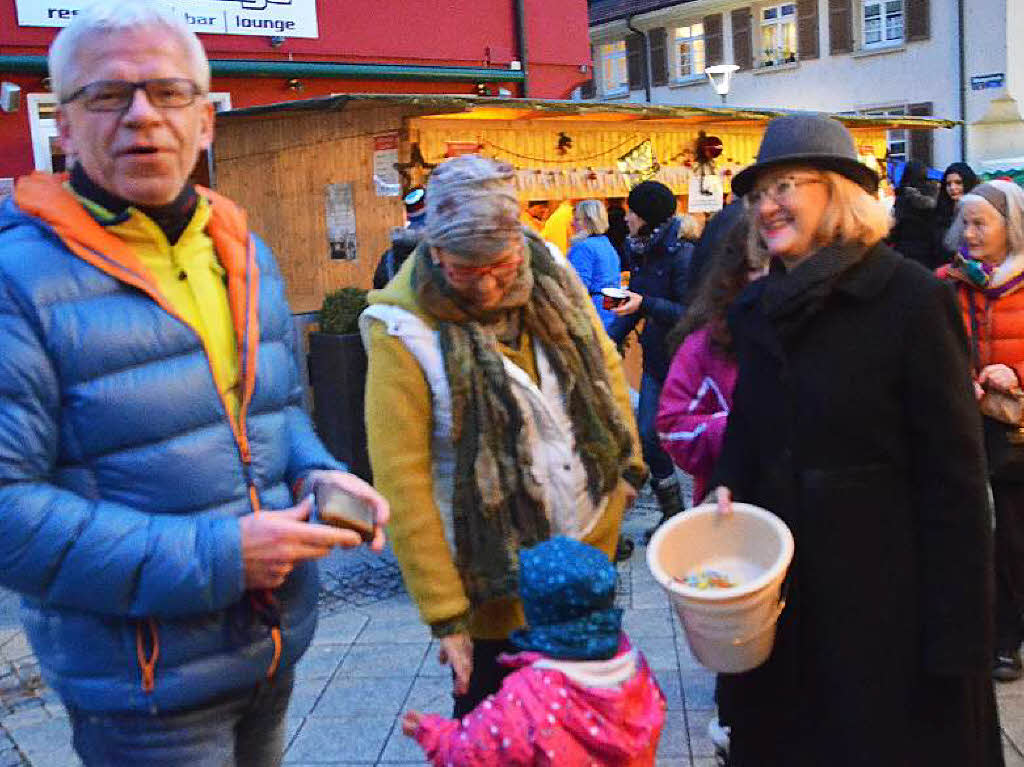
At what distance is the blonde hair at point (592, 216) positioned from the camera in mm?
8250

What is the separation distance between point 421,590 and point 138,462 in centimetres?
105

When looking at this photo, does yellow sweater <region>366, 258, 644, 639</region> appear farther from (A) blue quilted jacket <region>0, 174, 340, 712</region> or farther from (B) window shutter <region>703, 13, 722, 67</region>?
(B) window shutter <region>703, 13, 722, 67</region>

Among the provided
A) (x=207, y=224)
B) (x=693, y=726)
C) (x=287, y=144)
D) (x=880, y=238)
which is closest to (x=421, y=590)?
(x=207, y=224)

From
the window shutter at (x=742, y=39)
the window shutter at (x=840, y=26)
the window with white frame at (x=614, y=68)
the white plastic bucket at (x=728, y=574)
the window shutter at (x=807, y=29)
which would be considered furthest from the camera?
the window with white frame at (x=614, y=68)

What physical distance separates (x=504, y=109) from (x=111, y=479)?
8.13 metres

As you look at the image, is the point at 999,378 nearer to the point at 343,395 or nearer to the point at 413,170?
the point at 343,395

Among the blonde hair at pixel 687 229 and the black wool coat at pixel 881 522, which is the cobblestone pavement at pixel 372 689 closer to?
the black wool coat at pixel 881 522

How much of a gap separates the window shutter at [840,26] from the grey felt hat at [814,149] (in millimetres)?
29043

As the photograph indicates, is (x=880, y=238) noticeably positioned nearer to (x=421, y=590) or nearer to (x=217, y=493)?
(x=421, y=590)

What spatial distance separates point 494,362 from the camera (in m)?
2.73

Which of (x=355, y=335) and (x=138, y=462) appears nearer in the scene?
(x=138, y=462)

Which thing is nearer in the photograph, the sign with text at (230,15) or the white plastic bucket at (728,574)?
the white plastic bucket at (728,574)

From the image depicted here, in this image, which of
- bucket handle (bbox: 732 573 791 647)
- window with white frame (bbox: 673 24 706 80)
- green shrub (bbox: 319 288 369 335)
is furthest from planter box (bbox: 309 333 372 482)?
window with white frame (bbox: 673 24 706 80)

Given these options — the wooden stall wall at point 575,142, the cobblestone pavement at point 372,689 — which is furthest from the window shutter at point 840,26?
the cobblestone pavement at point 372,689
